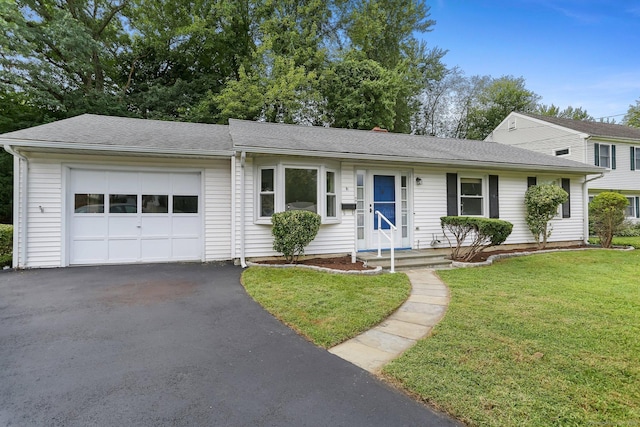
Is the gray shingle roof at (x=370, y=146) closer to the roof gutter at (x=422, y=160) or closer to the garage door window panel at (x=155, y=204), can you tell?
the roof gutter at (x=422, y=160)

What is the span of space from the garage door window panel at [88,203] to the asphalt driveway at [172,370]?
2.61 metres

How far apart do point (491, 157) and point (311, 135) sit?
543 centimetres

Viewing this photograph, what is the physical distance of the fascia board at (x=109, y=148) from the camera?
594 centimetres

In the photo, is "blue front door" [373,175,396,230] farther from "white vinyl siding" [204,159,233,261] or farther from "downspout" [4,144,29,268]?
"downspout" [4,144,29,268]

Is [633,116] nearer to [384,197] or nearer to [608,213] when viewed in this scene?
[608,213]

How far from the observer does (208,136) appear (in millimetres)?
8570

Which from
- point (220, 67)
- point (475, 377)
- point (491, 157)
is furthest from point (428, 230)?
point (220, 67)

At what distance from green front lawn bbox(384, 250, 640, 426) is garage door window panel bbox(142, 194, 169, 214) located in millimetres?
6244

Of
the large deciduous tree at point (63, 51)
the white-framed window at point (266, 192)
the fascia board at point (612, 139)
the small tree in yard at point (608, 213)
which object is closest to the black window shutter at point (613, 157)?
the fascia board at point (612, 139)

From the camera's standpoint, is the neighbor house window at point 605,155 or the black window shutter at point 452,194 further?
the neighbor house window at point 605,155

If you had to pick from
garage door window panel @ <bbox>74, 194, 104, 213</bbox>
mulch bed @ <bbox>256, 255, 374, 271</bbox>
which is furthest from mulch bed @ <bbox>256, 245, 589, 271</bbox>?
garage door window panel @ <bbox>74, 194, 104, 213</bbox>

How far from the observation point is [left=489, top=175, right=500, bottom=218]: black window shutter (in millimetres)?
9242

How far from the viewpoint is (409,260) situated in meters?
7.22

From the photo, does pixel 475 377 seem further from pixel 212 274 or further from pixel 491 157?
pixel 491 157
